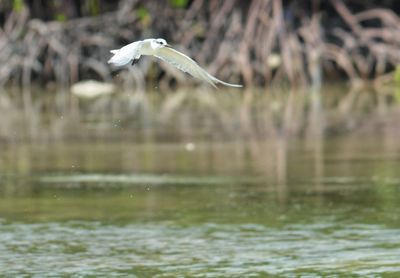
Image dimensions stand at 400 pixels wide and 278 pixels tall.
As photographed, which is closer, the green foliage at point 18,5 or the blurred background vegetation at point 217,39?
the blurred background vegetation at point 217,39

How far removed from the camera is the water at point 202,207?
8008 mm

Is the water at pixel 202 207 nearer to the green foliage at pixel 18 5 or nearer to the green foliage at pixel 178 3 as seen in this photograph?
the green foliage at pixel 18 5

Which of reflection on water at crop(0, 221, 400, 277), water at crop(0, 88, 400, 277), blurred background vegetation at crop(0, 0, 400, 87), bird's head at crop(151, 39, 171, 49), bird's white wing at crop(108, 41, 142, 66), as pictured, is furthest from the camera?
blurred background vegetation at crop(0, 0, 400, 87)

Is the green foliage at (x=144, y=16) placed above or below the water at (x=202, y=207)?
above

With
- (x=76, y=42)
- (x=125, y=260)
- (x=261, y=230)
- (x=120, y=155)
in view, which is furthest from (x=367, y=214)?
(x=76, y=42)

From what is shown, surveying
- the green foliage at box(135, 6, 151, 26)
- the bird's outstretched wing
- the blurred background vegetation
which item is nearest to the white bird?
the bird's outstretched wing

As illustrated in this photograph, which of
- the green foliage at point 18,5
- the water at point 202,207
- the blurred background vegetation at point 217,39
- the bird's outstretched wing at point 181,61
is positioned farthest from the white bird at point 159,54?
the green foliage at point 18,5

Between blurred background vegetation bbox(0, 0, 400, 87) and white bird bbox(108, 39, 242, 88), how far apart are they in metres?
17.2

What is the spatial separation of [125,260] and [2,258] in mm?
726

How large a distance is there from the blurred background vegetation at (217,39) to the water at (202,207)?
9698 millimetres

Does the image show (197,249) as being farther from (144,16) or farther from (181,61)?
(144,16)

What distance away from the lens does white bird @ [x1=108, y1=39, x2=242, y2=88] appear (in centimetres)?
650

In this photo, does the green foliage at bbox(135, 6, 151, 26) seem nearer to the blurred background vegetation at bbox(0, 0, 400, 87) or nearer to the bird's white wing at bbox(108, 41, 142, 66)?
the blurred background vegetation at bbox(0, 0, 400, 87)

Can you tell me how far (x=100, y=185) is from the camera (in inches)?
456
